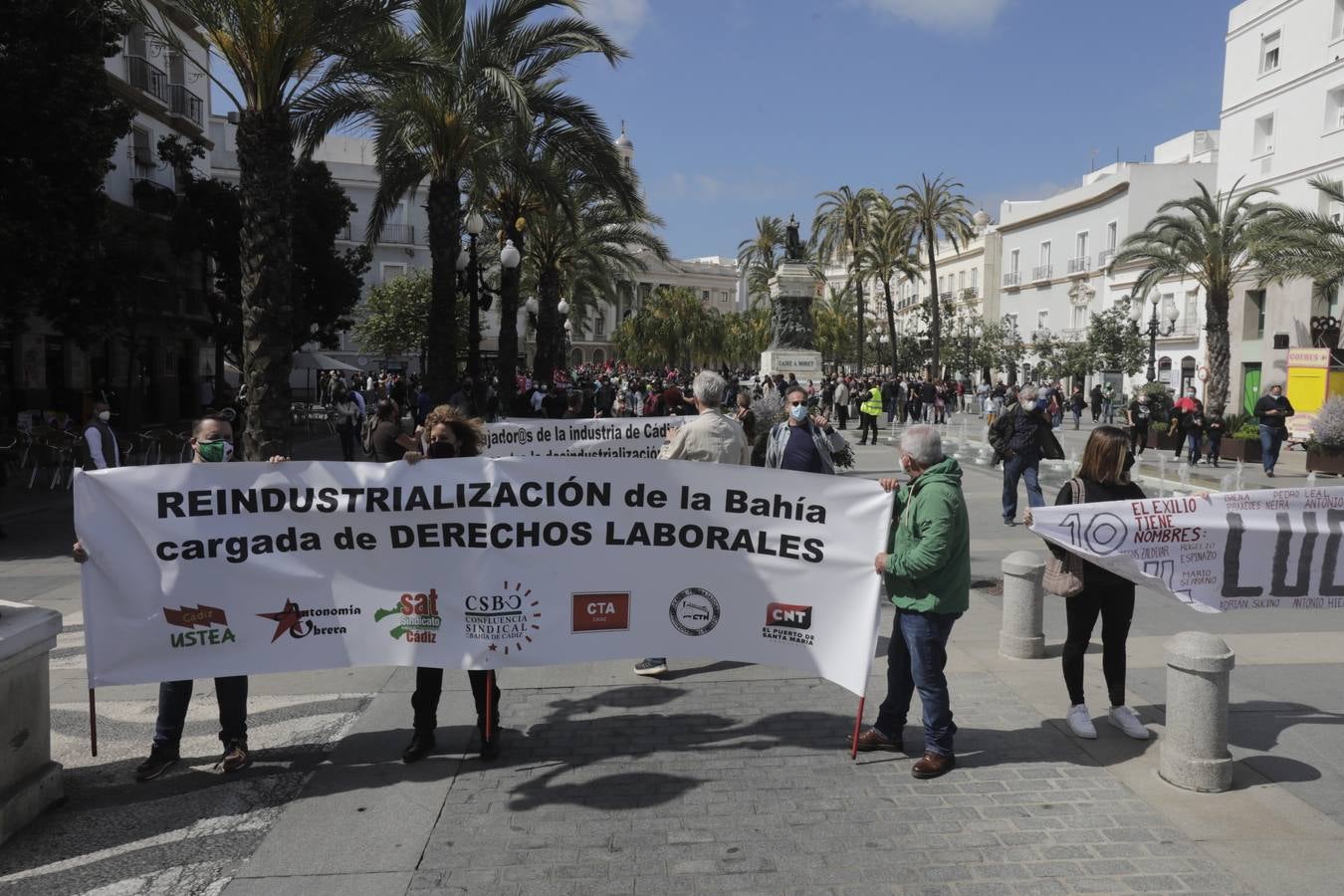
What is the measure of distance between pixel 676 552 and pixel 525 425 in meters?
6.04

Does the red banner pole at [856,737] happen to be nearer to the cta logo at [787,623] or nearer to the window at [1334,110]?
the cta logo at [787,623]

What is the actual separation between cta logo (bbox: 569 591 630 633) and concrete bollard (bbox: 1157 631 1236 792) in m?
2.59

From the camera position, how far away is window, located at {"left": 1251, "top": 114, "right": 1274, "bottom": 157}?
119 ft

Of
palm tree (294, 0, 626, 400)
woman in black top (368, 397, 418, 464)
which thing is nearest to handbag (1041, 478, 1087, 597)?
woman in black top (368, 397, 418, 464)

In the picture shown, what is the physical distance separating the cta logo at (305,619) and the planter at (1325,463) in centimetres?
2079

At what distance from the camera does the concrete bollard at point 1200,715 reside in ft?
15.1

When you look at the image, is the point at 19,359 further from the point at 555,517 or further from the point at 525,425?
the point at 555,517

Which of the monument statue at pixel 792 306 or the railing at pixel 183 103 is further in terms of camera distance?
the monument statue at pixel 792 306

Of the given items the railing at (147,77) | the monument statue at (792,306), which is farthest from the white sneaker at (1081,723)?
the monument statue at (792,306)

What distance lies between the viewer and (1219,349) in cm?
2930

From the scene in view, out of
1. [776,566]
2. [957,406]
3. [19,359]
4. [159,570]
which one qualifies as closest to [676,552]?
[776,566]

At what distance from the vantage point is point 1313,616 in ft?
26.6

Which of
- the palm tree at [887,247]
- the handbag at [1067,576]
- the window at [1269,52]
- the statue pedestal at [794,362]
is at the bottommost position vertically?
the handbag at [1067,576]

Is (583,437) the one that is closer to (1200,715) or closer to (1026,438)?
(1026,438)
